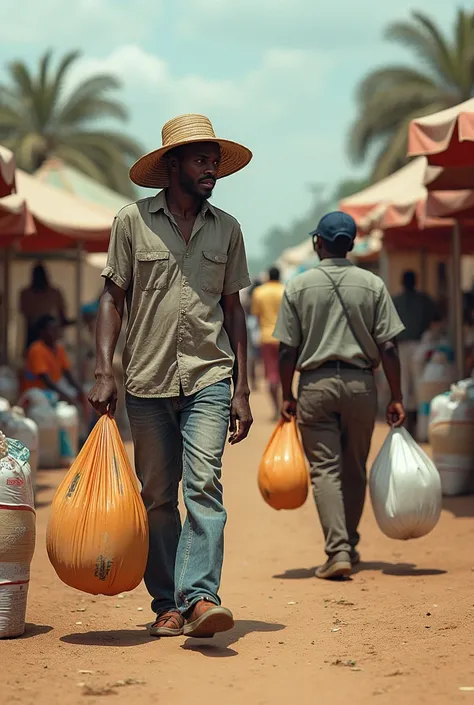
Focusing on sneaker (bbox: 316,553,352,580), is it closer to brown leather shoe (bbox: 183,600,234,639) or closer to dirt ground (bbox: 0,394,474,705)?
dirt ground (bbox: 0,394,474,705)

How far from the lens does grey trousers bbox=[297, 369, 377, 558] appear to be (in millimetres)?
6852

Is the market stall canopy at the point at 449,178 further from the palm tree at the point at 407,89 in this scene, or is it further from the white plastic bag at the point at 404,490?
the palm tree at the point at 407,89

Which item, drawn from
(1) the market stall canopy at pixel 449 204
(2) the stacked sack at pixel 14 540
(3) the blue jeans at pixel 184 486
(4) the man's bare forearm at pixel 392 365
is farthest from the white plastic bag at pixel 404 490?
(1) the market stall canopy at pixel 449 204

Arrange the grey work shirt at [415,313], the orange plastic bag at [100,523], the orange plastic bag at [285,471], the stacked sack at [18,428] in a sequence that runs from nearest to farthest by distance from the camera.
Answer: the orange plastic bag at [100,523] → the orange plastic bag at [285,471] → the stacked sack at [18,428] → the grey work shirt at [415,313]

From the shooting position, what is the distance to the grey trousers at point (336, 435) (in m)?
6.85

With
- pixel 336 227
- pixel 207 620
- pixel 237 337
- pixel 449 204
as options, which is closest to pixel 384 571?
pixel 336 227

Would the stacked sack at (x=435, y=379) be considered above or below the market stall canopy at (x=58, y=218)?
below

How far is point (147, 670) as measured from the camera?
452 cm

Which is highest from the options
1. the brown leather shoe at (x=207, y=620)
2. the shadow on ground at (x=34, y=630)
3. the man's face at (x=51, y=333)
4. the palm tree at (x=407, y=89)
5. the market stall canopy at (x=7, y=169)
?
the palm tree at (x=407, y=89)

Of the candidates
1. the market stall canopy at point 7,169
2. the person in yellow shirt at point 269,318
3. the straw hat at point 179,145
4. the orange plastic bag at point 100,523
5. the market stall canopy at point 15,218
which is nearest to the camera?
the orange plastic bag at point 100,523

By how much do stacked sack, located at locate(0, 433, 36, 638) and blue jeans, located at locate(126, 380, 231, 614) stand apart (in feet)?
1.54

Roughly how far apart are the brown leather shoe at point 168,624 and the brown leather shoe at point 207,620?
10.3 inches

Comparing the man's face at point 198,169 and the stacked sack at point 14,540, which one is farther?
the man's face at point 198,169

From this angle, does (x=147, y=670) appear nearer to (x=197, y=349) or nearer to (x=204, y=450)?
(x=204, y=450)
